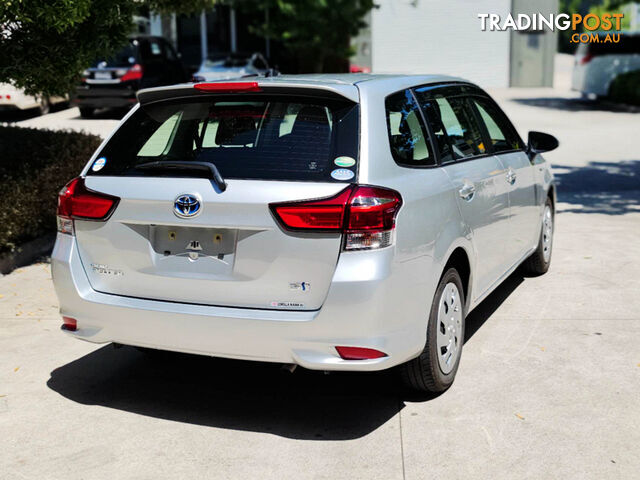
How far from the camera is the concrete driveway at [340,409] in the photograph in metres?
3.88

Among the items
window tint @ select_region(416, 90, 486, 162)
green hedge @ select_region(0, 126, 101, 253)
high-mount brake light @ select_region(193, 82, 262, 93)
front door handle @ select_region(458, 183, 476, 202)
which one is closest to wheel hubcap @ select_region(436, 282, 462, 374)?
front door handle @ select_region(458, 183, 476, 202)

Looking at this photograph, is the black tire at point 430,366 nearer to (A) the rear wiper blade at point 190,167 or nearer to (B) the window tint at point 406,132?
(B) the window tint at point 406,132

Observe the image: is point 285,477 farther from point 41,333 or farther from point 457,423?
point 41,333

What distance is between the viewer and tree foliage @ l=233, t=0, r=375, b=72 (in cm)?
3068

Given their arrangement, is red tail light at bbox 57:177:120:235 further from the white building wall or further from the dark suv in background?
the white building wall

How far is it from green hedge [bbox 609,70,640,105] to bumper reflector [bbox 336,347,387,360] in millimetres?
23269

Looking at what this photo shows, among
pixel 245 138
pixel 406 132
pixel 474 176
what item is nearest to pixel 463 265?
pixel 474 176

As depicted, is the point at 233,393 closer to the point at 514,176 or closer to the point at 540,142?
the point at 514,176

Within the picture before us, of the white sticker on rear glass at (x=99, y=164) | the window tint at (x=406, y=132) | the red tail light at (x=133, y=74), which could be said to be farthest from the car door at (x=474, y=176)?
the red tail light at (x=133, y=74)

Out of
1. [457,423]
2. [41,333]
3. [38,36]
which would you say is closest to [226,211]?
[457,423]

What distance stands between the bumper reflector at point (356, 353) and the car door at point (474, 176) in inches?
45.9

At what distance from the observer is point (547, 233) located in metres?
7.20

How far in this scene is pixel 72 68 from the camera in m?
8.42

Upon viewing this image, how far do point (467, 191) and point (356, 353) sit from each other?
4.55 ft
